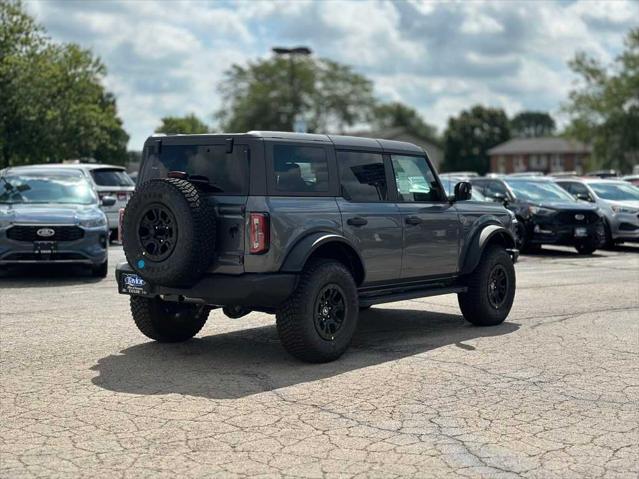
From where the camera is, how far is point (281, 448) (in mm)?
5309

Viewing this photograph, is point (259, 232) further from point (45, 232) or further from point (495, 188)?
point (495, 188)

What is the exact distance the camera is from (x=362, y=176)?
8.50m

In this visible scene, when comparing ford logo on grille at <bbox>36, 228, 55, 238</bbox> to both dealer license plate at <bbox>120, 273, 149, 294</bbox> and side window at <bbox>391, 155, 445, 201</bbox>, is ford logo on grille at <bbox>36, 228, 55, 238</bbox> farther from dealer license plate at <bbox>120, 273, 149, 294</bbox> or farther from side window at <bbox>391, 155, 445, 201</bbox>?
side window at <bbox>391, 155, 445, 201</bbox>

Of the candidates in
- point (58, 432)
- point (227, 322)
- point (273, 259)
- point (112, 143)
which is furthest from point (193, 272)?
point (112, 143)

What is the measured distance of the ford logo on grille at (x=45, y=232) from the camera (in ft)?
43.4

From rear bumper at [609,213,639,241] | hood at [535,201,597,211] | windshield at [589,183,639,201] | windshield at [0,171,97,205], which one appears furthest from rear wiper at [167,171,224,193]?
windshield at [589,183,639,201]

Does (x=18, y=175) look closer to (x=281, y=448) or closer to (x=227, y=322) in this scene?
(x=227, y=322)

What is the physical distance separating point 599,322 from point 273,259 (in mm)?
4247

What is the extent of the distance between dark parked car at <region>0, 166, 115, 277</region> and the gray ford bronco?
17.4 ft

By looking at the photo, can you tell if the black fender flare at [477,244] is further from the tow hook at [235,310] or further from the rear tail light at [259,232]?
the rear tail light at [259,232]

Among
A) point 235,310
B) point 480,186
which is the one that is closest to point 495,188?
point 480,186

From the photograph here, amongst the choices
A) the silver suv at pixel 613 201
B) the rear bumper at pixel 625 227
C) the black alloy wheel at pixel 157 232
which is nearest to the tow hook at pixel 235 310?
the black alloy wheel at pixel 157 232

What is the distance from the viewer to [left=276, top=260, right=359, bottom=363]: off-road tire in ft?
24.3

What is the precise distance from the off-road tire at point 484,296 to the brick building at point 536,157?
112 meters
